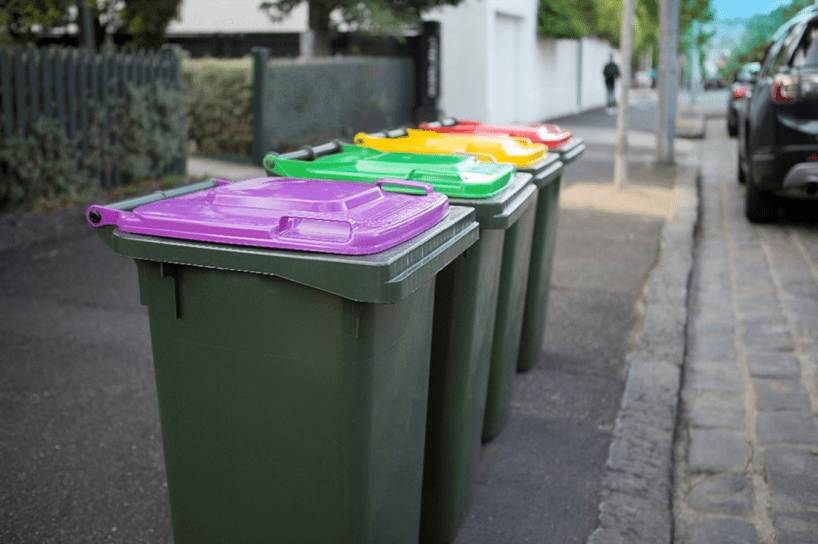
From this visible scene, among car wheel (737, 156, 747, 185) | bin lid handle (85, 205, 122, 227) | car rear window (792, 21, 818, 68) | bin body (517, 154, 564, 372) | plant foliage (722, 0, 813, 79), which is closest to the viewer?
bin lid handle (85, 205, 122, 227)

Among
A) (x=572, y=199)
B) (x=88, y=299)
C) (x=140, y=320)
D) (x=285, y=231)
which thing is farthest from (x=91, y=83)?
(x=285, y=231)

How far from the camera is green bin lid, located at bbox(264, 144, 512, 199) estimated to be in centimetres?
296

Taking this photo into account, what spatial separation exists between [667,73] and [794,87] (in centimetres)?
494

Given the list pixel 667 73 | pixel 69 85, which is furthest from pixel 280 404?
pixel 667 73

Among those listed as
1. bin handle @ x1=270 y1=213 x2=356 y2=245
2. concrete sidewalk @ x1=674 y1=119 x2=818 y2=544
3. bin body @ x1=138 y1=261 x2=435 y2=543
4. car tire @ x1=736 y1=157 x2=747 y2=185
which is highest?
bin handle @ x1=270 y1=213 x2=356 y2=245

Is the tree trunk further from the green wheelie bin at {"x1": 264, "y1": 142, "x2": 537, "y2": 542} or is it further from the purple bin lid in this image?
the purple bin lid

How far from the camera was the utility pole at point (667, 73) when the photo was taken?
12625mm

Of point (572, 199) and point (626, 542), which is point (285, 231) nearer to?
point (626, 542)

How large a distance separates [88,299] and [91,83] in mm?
3672

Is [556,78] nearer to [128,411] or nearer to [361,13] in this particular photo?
[361,13]

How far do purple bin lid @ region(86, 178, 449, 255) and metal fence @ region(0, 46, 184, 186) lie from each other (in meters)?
6.23

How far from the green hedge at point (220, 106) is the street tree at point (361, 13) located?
256 centimetres

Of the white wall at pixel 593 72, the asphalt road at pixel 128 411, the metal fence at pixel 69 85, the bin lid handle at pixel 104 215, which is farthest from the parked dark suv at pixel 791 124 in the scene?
the white wall at pixel 593 72

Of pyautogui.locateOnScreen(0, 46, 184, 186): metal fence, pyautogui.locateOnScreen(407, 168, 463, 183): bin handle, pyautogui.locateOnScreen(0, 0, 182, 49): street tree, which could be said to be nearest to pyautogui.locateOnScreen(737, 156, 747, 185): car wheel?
pyautogui.locateOnScreen(0, 46, 184, 186): metal fence
